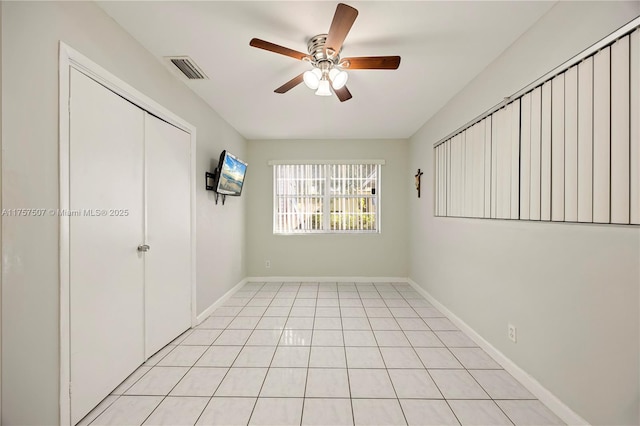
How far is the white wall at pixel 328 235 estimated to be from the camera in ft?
15.4

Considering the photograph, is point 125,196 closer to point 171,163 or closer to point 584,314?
point 171,163

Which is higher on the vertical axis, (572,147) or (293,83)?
(293,83)

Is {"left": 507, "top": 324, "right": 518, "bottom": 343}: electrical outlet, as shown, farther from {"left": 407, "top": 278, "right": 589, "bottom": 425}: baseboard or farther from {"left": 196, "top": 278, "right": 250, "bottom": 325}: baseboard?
{"left": 196, "top": 278, "right": 250, "bottom": 325}: baseboard

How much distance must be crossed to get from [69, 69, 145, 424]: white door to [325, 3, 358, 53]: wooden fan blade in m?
1.50

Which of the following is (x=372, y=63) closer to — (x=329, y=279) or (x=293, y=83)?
(x=293, y=83)

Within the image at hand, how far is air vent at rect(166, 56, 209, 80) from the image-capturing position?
2.19m

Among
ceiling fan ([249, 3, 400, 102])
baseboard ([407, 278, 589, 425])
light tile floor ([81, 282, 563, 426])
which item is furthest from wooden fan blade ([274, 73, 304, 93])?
baseboard ([407, 278, 589, 425])

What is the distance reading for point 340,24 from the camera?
4.89ft

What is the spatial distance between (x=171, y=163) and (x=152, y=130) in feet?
1.15

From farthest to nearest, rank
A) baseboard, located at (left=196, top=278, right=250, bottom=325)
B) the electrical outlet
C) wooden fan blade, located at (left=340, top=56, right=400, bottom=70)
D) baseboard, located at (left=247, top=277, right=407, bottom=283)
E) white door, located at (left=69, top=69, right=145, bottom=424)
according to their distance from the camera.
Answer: baseboard, located at (left=247, top=277, right=407, bottom=283) → baseboard, located at (left=196, top=278, right=250, bottom=325) → the electrical outlet → wooden fan blade, located at (left=340, top=56, right=400, bottom=70) → white door, located at (left=69, top=69, right=145, bottom=424)

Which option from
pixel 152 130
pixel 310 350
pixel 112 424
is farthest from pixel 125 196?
pixel 310 350

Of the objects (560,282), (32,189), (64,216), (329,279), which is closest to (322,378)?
(560,282)

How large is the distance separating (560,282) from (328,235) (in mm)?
3397

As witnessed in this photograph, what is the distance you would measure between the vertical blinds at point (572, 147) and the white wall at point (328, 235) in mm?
2256
